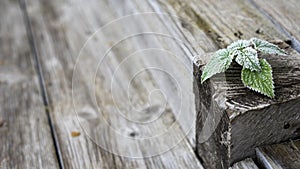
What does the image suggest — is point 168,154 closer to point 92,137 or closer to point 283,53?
point 92,137

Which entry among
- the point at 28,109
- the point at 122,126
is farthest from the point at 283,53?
the point at 28,109

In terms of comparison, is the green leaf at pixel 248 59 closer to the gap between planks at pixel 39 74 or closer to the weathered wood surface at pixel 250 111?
the weathered wood surface at pixel 250 111

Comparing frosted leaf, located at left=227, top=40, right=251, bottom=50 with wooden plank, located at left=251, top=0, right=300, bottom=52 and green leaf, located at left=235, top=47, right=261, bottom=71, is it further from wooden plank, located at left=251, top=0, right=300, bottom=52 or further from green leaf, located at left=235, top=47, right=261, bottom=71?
wooden plank, located at left=251, top=0, right=300, bottom=52

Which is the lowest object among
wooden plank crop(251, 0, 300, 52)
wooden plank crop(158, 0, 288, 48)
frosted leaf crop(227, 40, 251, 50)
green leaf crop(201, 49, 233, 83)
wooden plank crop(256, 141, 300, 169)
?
wooden plank crop(256, 141, 300, 169)

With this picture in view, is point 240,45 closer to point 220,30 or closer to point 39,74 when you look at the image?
point 220,30

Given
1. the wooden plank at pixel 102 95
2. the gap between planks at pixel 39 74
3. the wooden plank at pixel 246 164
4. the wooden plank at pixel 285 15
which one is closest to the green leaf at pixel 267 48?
the wooden plank at pixel 285 15

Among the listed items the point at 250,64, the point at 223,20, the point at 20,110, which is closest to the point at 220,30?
the point at 223,20

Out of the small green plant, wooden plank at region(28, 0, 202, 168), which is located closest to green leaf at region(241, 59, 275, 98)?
the small green plant
